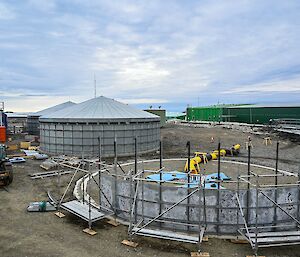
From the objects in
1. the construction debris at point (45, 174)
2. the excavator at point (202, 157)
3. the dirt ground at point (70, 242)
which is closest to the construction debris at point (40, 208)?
the dirt ground at point (70, 242)

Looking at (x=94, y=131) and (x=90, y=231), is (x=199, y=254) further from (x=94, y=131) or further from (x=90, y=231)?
(x=94, y=131)

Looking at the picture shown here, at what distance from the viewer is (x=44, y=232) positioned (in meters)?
13.5

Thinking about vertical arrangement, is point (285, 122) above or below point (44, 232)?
above

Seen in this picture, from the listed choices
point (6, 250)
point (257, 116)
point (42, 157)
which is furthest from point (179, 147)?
point (257, 116)

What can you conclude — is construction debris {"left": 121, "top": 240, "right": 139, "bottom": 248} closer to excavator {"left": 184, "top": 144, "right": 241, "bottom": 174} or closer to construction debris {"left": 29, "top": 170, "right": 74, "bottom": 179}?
excavator {"left": 184, "top": 144, "right": 241, "bottom": 174}

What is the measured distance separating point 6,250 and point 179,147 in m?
33.4

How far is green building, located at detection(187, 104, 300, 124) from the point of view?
71450 mm

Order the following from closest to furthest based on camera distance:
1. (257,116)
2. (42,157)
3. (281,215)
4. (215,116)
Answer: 1. (281,215)
2. (42,157)
3. (257,116)
4. (215,116)

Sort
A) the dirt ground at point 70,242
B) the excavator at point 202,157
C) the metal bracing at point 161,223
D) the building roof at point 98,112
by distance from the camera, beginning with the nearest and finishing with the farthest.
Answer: the dirt ground at point 70,242 → the metal bracing at point 161,223 → the excavator at point 202,157 → the building roof at point 98,112

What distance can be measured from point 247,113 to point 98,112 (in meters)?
62.5

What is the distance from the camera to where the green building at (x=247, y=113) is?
71.4 meters

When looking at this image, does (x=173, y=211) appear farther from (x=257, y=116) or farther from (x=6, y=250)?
(x=257, y=116)

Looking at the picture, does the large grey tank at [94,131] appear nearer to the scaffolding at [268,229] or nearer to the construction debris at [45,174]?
the construction debris at [45,174]

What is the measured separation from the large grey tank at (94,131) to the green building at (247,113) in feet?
157
